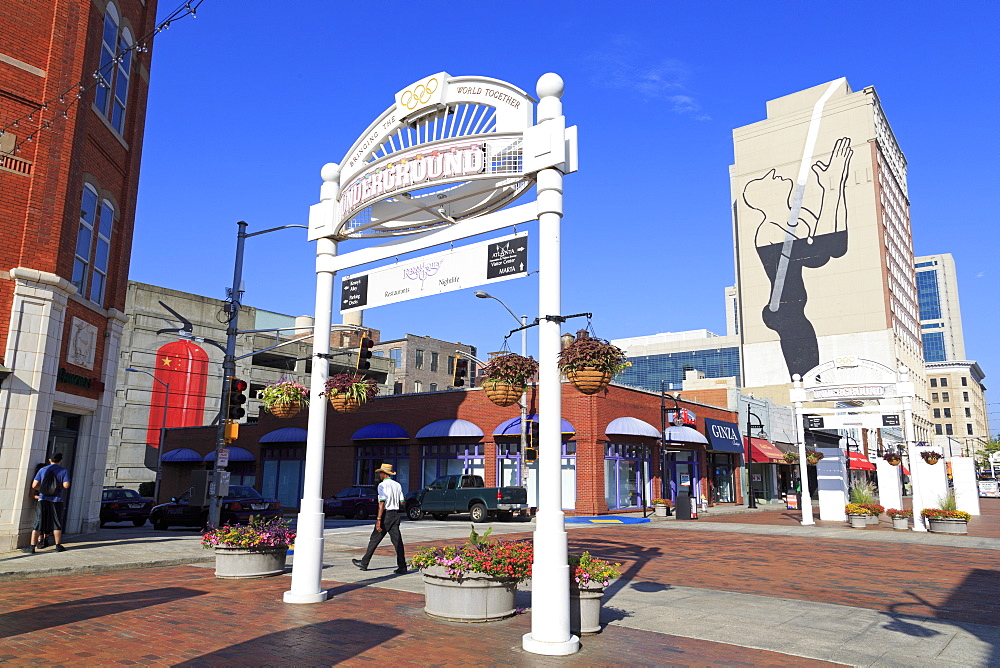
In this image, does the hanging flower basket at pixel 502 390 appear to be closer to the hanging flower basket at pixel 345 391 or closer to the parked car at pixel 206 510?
the hanging flower basket at pixel 345 391

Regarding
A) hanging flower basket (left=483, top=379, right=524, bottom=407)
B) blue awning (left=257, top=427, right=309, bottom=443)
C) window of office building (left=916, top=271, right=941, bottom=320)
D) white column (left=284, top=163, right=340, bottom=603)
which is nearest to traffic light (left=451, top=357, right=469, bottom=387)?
white column (left=284, top=163, right=340, bottom=603)

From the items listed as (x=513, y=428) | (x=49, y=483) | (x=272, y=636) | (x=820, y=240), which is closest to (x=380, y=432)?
(x=513, y=428)

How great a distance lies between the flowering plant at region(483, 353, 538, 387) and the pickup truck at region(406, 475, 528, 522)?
1890 cm

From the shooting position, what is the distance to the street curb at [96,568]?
37.3ft

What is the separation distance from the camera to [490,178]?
8.84 meters

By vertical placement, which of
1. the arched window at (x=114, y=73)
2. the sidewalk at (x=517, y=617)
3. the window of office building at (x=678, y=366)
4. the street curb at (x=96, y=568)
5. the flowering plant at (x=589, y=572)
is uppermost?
the window of office building at (x=678, y=366)

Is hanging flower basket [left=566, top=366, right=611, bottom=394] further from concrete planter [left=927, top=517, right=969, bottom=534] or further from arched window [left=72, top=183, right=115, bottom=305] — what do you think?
concrete planter [left=927, top=517, right=969, bottom=534]

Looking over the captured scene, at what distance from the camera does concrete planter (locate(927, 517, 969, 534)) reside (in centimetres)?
2315

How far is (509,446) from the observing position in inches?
1339

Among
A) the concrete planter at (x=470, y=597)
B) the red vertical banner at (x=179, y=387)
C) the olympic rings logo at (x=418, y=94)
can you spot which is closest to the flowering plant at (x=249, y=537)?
the concrete planter at (x=470, y=597)

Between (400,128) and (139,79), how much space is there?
558 inches

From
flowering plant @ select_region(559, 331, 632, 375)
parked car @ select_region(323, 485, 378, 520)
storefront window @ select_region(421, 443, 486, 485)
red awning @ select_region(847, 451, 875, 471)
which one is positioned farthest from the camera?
red awning @ select_region(847, 451, 875, 471)

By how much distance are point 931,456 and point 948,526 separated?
4669 millimetres

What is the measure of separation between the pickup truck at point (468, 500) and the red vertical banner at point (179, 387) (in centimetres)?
3712
